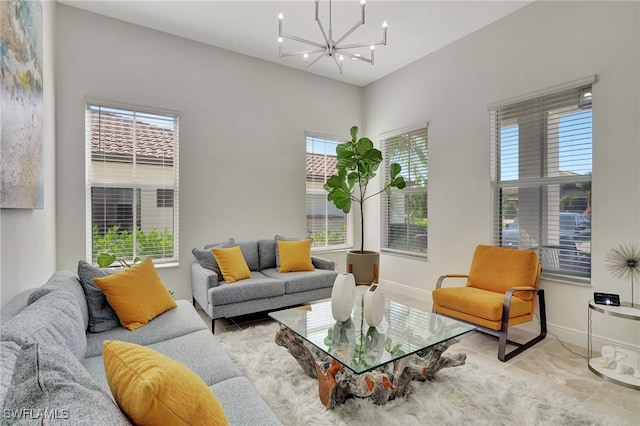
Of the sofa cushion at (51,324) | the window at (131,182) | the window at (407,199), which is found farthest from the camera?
the window at (407,199)

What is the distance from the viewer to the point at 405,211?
15.8ft

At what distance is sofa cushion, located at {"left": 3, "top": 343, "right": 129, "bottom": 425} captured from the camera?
619 millimetres

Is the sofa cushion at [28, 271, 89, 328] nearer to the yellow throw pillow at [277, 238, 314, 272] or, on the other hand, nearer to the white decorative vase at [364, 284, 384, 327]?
the white decorative vase at [364, 284, 384, 327]

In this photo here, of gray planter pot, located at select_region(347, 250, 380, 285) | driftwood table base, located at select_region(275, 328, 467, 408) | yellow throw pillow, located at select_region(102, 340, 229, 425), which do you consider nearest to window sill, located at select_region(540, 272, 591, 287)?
driftwood table base, located at select_region(275, 328, 467, 408)

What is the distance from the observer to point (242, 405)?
127cm

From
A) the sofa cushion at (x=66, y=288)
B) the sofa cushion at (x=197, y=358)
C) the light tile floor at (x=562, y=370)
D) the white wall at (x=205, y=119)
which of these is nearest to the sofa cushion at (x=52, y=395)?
the sofa cushion at (x=197, y=358)

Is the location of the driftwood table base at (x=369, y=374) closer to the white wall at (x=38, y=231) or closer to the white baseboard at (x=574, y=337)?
the white baseboard at (x=574, y=337)

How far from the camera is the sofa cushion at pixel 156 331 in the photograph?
1893mm

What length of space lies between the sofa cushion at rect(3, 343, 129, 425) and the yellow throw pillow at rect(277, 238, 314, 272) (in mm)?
3079

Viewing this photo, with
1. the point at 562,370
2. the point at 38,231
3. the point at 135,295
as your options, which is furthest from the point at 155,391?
the point at 562,370

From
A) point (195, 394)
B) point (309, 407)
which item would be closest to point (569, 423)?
point (309, 407)

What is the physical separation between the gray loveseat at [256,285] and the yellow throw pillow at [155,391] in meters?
2.26

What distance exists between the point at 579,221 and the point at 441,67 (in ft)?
8.22

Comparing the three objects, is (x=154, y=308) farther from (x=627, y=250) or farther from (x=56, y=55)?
(x=627, y=250)
